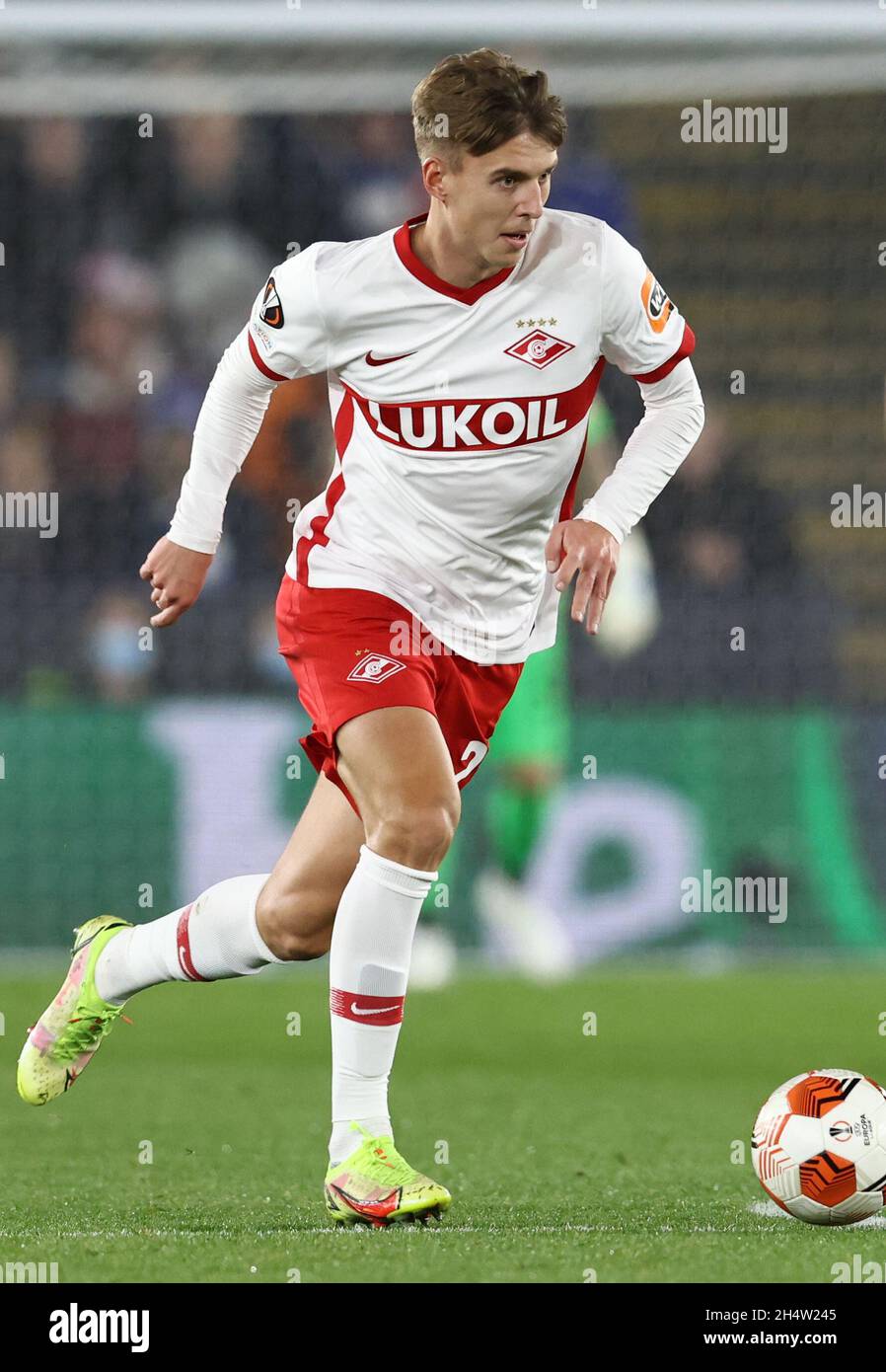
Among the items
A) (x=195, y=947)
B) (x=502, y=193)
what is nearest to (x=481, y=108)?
(x=502, y=193)

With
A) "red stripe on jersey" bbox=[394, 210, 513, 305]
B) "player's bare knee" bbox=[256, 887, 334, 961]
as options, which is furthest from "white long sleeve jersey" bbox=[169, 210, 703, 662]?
"player's bare knee" bbox=[256, 887, 334, 961]

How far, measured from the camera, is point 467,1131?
4.92 metres

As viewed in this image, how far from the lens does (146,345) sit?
390 inches

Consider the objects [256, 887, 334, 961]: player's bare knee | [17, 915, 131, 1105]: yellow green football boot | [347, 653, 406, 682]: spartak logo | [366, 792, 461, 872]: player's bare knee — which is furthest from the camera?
[17, 915, 131, 1105]: yellow green football boot

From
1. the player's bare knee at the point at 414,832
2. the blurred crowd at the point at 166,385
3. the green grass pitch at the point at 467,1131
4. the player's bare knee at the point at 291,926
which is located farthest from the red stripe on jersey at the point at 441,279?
the blurred crowd at the point at 166,385

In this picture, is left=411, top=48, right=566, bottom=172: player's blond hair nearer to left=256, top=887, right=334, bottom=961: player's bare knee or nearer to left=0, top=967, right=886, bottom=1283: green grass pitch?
left=256, top=887, right=334, bottom=961: player's bare knee

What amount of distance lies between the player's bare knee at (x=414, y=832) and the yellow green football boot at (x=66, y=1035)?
1073mm

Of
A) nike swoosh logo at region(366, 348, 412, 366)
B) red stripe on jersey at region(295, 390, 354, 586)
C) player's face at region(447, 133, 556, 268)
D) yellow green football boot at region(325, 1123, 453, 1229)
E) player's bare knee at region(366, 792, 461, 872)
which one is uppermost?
player's face at region(447, 133, 556, 268)

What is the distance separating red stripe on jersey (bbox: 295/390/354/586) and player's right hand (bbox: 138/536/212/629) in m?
0.18

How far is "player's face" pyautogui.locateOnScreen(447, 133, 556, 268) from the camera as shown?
3.72 m

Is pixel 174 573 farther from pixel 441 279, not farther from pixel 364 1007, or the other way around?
pixel 364 1007

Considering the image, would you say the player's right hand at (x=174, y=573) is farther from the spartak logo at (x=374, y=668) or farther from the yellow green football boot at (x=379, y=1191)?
the yellow green football boot at (x=379, y=1191)

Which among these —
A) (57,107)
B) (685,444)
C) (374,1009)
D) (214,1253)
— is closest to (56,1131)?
(374,1009)

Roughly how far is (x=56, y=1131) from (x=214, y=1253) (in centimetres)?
181
